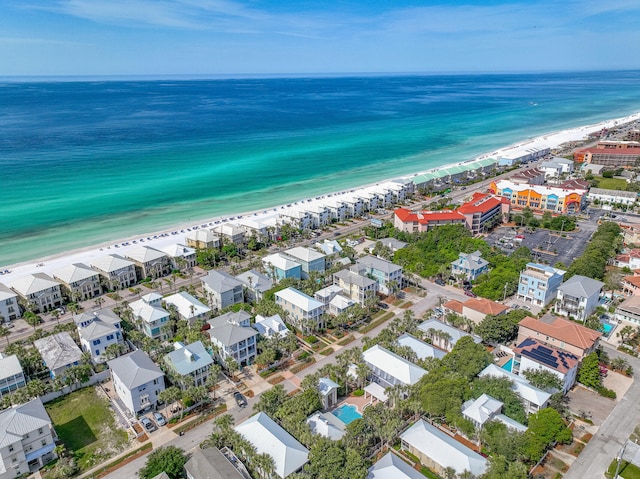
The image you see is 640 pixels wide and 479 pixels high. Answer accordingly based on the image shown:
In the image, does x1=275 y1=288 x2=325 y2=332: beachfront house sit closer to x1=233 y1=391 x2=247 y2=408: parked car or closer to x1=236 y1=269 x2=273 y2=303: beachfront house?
x1=236 y1=269 x2=273 y2=303: beachfront house

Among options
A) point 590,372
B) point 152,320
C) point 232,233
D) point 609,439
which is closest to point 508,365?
point 590,372

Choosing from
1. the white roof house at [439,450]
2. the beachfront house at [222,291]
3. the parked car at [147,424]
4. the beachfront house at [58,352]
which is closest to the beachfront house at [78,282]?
the beachfront house at [58,352]

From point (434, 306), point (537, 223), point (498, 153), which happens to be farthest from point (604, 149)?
point (434, 306)

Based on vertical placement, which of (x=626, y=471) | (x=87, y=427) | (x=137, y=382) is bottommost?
(x=626, y=471)

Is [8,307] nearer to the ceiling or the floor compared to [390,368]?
nearer to the floor

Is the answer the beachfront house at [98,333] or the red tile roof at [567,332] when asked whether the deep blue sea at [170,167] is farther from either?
the red tile roof at [567,332]

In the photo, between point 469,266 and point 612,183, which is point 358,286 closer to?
point 469,266
